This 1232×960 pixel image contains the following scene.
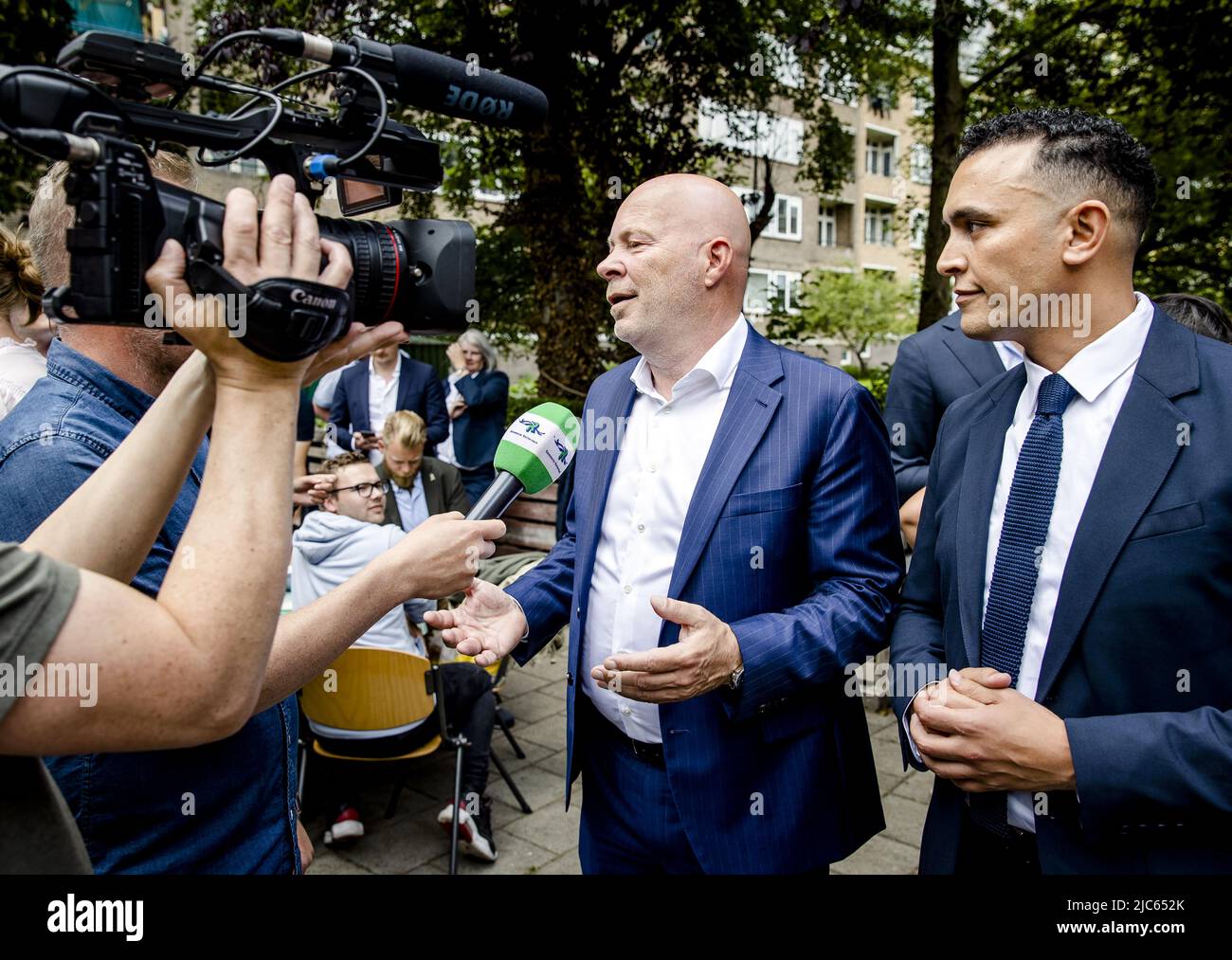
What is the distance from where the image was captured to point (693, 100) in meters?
8.24

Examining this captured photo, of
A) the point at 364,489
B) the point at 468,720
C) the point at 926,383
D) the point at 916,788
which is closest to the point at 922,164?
the point at 916,788

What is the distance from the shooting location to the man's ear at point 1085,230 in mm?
1699

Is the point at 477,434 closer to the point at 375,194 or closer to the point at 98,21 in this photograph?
the point at 375,194

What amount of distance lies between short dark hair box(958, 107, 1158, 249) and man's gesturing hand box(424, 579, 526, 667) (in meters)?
1.52

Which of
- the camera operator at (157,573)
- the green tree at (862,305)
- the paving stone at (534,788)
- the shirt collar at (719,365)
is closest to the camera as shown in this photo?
the camera operator at (157,573)

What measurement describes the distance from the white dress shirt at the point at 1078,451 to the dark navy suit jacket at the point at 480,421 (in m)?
5.22

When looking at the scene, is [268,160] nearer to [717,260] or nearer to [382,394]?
[717,260]

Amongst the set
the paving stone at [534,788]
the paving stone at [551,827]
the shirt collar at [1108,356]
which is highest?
the shirt collar at [1108,356]

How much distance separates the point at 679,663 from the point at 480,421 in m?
5.16

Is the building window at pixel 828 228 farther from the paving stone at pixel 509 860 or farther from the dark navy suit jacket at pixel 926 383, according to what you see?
the paving stone at pixel 509 860

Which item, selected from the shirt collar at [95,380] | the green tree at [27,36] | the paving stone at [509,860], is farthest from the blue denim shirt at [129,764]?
the green tree at [27,36]
